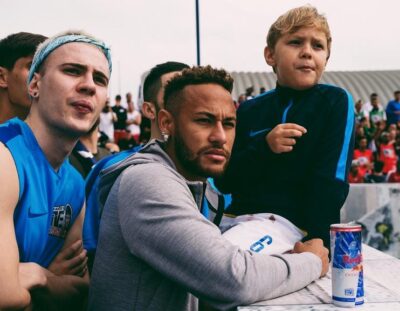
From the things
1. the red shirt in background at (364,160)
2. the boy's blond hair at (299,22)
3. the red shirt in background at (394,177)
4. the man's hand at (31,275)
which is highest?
the boy's blond hair at (299,22)

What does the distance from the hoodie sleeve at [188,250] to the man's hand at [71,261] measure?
73 centimetres

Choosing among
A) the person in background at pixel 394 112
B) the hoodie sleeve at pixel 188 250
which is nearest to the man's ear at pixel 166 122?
the hoodie sleeve at pixel 188 250

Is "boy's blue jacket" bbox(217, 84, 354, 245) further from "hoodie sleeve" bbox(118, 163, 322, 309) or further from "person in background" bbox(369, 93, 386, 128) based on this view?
"person in background" bbox(369, 93, 386, 128)

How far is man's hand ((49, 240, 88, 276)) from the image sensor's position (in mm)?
2613

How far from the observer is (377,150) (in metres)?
16.1

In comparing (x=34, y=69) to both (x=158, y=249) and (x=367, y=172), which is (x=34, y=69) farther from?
(x=367, y=172)

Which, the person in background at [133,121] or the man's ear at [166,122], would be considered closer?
the man's ear at [166,122]

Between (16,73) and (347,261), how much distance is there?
282 cm

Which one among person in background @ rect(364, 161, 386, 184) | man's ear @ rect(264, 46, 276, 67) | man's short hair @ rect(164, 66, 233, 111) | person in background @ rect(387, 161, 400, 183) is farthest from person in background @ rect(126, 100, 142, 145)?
man's short hair @ rect(164, 66, 233, 111)

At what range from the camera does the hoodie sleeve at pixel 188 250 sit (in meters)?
1.89

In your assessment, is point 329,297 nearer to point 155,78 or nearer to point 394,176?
point 155,78

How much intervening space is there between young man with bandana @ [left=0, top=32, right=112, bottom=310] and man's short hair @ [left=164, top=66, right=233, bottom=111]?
485mm

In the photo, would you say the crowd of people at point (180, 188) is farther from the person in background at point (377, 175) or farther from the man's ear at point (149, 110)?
the person in background at point (377, 175)

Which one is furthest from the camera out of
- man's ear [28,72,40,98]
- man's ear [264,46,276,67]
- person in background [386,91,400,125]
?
person in background [386,91,400,125]
